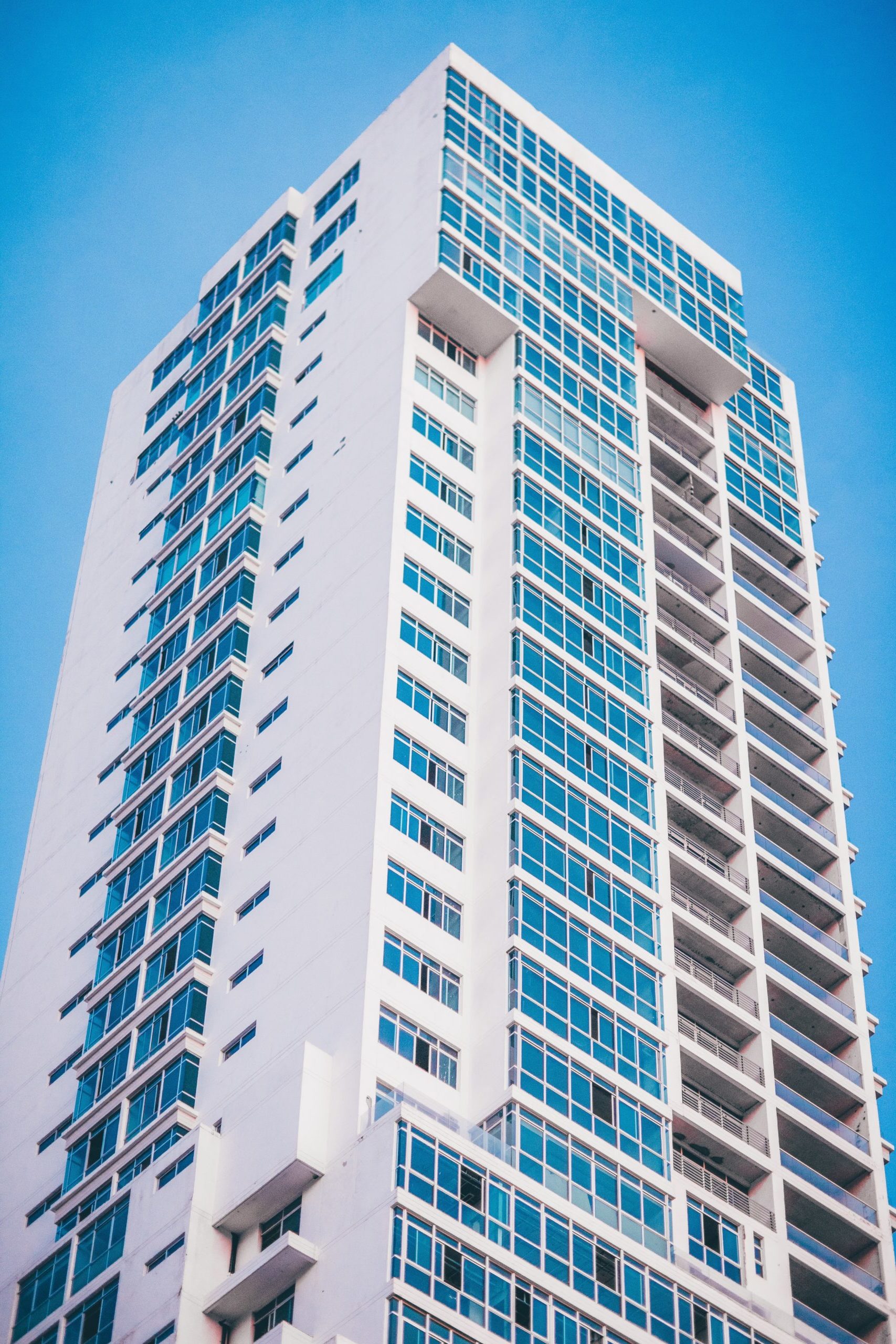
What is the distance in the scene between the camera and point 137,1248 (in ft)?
226

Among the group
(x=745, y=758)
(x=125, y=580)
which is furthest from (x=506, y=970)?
(x=125, y=580)

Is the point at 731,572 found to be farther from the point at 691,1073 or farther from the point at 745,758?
the point at 691,1073

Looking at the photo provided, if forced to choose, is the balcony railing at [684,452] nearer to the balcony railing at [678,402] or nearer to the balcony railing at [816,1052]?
the balcony railing at [678,402]

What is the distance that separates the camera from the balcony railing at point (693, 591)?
312 feet

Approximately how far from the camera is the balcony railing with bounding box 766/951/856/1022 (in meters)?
85.2

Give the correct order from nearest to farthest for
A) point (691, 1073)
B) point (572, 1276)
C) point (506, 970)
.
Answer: point (572, 1276) → point (506, 970) → point (691, 1073)

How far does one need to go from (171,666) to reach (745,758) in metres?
24.5

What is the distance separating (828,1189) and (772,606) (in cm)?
3068

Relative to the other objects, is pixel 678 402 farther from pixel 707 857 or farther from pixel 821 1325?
pixel 821 1325

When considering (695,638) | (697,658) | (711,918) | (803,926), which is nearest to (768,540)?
(695,638)

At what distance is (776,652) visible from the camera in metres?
97.7

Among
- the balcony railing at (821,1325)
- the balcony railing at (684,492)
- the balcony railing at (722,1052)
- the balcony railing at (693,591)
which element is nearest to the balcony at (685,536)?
the balcony railing at (684,492)

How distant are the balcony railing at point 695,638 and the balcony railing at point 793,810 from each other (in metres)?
5.15

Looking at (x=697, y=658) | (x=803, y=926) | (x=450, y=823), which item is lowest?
(x=450, y=823)
